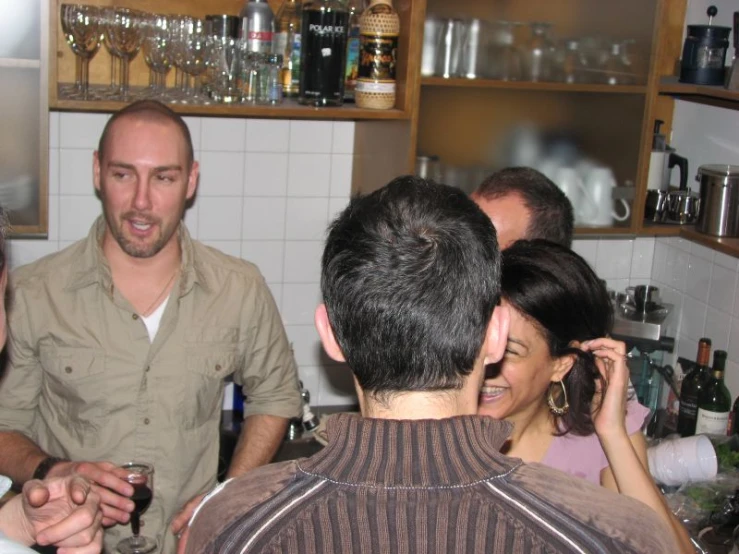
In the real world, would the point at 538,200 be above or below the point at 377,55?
below

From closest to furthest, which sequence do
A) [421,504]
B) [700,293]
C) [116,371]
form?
[421,504] → [116,371] → [700,293]

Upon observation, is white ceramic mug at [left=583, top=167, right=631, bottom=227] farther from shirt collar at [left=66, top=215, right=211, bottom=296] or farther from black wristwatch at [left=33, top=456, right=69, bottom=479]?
black wristwatch at [left=33, top=456, right=69, bottom=479]

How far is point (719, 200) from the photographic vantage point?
9.77 feet

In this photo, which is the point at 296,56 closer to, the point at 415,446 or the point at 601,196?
the point at 601,196

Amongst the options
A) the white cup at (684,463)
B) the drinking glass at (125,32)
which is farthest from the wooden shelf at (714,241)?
the drinking glass at (125,32)

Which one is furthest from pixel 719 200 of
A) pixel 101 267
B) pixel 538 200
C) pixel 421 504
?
pixel 421 504

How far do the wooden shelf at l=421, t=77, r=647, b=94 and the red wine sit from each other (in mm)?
1408

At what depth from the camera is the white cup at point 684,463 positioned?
2582 mm

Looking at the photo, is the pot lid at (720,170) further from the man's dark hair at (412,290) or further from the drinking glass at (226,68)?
the man's dark hair at (412,290)

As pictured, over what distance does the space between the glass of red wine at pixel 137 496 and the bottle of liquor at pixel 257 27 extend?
47.8 inches

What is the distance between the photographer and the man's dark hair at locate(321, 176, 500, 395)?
1.07m

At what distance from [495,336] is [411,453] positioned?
0.20 m

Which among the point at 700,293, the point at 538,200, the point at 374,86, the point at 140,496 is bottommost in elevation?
the point at 140,496

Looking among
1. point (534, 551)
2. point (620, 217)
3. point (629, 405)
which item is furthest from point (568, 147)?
point (534, 551)
